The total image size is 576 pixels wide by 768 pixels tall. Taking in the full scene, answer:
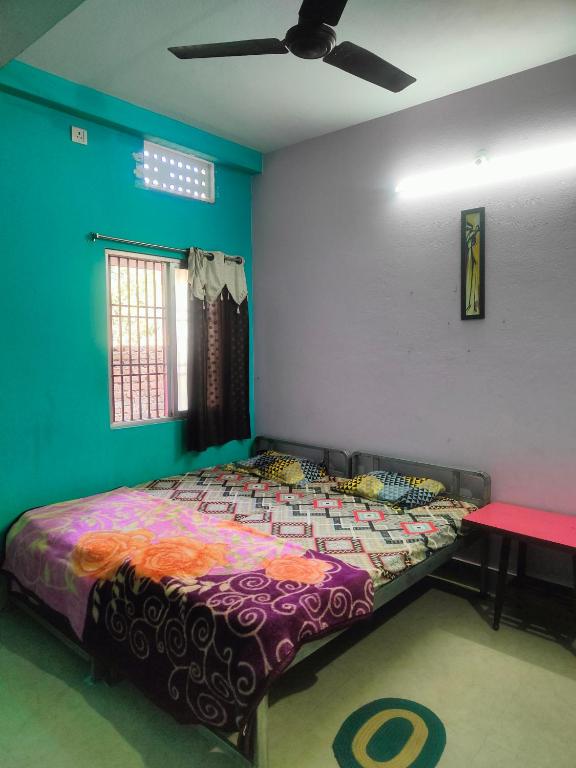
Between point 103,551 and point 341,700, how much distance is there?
1.26 metres

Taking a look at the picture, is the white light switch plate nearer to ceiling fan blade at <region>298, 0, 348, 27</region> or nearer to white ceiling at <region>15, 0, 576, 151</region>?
white ceiling at <region>15, 0, 576, 151</region>

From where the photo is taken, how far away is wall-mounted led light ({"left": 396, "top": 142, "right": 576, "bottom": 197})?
2906 mm

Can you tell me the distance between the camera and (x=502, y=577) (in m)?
2.73

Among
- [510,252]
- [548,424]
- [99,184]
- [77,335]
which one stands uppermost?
[99,184]

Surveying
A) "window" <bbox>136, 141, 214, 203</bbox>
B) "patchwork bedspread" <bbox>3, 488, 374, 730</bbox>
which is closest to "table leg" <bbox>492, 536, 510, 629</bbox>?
"patchwork bedspread" <bbox>3, 488, 374, 730</bbox>

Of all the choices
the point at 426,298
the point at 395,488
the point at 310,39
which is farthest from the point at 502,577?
the point at 310,39

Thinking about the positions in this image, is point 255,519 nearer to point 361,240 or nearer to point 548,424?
point 548,424

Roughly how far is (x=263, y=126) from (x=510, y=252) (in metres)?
1.99

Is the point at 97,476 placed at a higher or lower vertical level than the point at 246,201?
lower

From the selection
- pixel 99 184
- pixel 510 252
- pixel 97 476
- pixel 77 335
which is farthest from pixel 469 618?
pixel 99 184

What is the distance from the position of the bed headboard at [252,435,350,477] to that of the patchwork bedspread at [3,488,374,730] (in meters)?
1.28

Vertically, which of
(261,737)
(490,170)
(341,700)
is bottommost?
(341,700)

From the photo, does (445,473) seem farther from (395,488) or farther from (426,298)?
(426,298)

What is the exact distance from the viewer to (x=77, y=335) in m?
3.31
